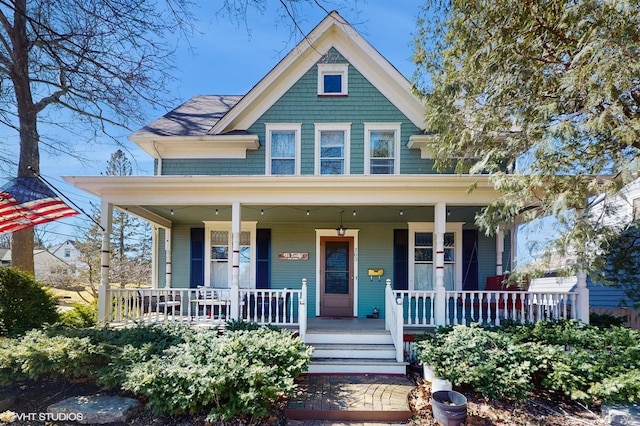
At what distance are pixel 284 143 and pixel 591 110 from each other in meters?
6.58

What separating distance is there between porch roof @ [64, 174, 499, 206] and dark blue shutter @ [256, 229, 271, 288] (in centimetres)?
277

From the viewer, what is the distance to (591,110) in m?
5.64

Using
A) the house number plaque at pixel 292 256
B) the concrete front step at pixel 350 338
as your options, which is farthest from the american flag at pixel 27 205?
the concrete front step at pixel 350 338

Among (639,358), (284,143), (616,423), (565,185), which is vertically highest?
(284,143)

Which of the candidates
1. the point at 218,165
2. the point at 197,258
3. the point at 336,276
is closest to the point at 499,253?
the point at 336,276

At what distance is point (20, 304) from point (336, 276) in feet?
21.9

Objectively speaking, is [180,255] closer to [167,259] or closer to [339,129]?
[167,259]

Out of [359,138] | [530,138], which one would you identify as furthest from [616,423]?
[359,138]

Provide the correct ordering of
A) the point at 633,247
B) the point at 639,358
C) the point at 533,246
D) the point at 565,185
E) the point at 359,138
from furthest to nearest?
the point at 359,138, the point at 633,247, the point at 533,246, the point at 565,185, the point at 639,358

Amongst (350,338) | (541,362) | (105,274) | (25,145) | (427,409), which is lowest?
(427,409)

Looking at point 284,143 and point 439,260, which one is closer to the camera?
point 439,260

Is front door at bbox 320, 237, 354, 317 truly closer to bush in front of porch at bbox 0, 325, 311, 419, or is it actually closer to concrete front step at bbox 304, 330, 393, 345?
concrete front step at bbox 304, 330, 393, 345

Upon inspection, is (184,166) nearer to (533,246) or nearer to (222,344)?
(222,344)

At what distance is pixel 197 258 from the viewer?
10.1 meters
